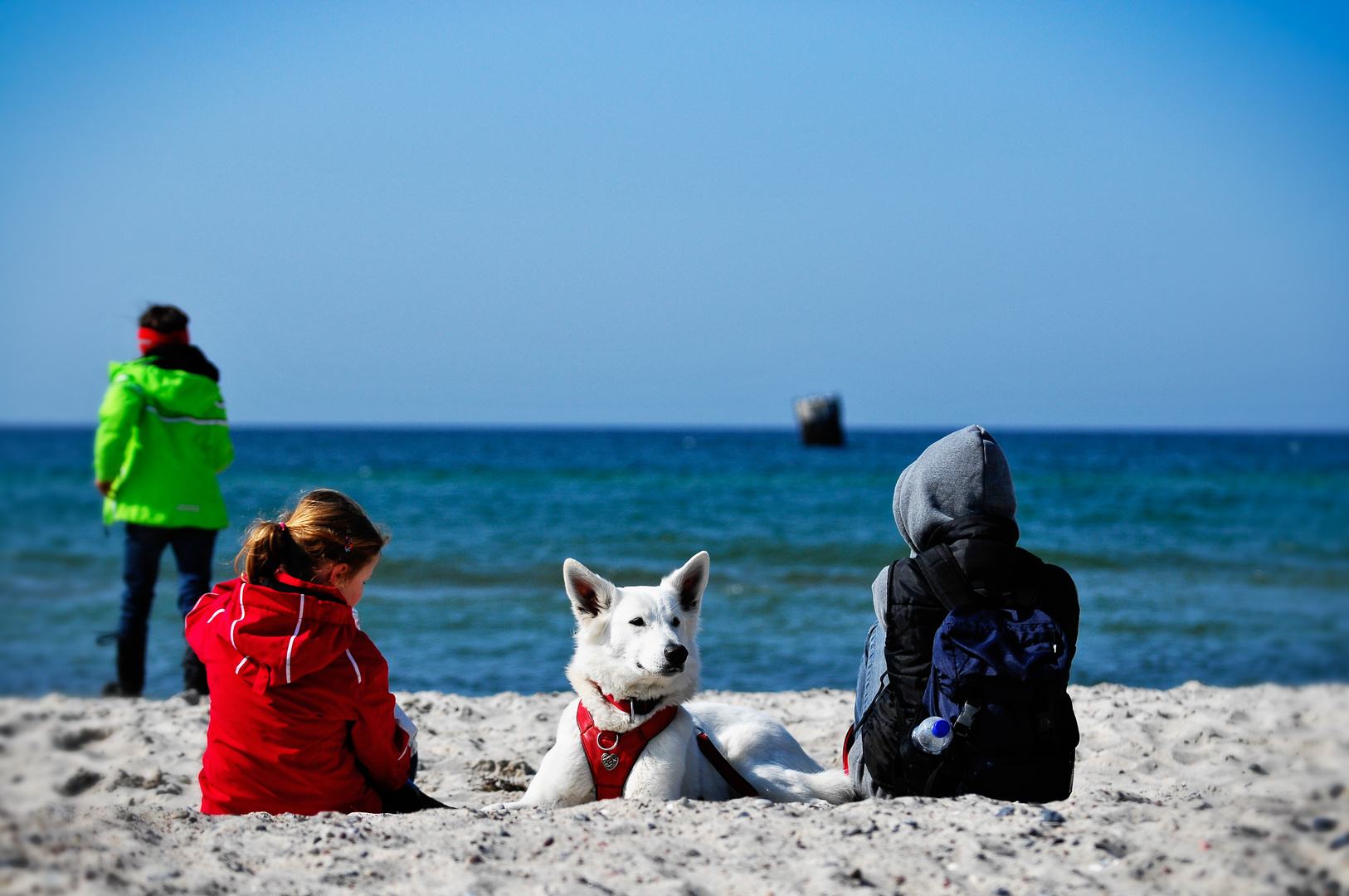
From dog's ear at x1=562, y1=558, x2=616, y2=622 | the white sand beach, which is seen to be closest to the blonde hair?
dog's ear at x1=562, y1=558, x2=616, y2=622

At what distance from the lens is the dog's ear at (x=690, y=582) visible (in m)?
3.58

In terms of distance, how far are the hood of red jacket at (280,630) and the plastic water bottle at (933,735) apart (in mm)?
1917

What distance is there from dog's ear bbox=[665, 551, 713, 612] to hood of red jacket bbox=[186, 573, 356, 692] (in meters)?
1.21

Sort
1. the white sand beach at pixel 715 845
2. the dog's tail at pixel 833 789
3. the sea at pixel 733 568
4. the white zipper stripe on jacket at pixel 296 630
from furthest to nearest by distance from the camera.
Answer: the sea at pixel 733 568 < the dog's tail at pixel 833 789 < the white zipper stripe on jacket at pixel 296 630 < the white sand beach at pixel 715 845

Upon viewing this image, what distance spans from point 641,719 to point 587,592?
516 millimetres

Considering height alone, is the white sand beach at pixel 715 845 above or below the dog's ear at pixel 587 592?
below

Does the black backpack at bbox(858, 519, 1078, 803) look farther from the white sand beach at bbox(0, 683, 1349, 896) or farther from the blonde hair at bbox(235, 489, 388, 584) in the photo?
the blonde hair at bbox(235, 489, 388, 584)

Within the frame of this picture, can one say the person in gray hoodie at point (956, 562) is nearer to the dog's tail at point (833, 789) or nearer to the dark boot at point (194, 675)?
the dog's tail at point (833, 789)

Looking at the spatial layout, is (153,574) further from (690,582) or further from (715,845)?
(715,845)

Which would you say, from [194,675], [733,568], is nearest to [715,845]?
[194,675]

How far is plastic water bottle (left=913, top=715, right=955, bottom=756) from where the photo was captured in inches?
119

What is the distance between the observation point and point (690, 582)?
11.9 ft

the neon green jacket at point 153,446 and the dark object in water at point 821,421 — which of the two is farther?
the dark object in water at point 821,421

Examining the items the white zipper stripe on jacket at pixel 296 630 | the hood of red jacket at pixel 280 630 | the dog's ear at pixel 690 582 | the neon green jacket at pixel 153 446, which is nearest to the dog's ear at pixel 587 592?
the dog's ear at pixel 690 582
